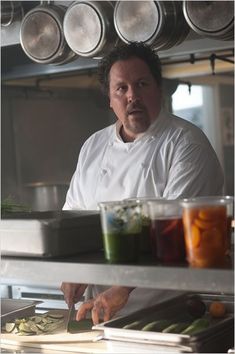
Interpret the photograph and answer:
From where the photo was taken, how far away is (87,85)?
5840mm

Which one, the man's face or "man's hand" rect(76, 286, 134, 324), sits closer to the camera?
"man's hand" rect(76, 286, 134, 324)

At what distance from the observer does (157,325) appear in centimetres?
155

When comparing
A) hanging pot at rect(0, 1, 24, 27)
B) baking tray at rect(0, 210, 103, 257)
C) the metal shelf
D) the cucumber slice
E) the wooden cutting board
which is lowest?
the wooden cutting board

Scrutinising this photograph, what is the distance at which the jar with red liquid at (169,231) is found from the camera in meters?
1.38

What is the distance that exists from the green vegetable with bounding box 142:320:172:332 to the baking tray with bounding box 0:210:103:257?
0.73ft

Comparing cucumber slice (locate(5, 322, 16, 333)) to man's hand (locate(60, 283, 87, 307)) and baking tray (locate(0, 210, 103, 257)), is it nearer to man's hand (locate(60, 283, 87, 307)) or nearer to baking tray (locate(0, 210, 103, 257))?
man's hand (locate(60, 283, 87, 307))

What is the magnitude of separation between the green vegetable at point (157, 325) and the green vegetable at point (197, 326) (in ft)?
0.19

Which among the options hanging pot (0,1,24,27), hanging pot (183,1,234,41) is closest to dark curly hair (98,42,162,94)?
hanging pot (183,1,234,41)

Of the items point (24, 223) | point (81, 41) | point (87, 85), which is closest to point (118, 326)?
point (24, 223)

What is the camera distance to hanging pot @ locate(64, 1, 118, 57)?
2613 millimetres

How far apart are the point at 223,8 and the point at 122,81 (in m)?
0.46

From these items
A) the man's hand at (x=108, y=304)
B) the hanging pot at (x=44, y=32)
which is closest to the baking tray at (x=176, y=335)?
the man's hand at (x=108, y=304)

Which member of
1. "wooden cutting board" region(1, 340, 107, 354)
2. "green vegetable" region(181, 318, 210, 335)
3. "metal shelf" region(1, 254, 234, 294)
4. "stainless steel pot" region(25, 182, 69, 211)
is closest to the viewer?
"metal shelf" region(1, 254, 234, 294)

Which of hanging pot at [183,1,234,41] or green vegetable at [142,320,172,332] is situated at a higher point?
hanging pot at [183,1,234,41]
